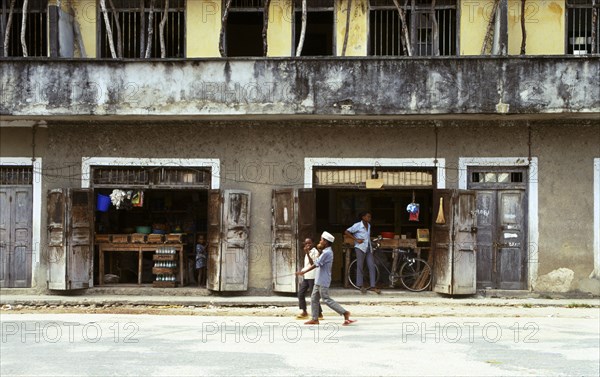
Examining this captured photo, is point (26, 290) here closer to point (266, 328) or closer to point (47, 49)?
point (47, 49)

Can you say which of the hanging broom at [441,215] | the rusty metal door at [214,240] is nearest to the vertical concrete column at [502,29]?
the hanging broom at [441,215]

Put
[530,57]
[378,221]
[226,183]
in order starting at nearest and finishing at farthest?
[530,57] < [226,183] < [378,221]

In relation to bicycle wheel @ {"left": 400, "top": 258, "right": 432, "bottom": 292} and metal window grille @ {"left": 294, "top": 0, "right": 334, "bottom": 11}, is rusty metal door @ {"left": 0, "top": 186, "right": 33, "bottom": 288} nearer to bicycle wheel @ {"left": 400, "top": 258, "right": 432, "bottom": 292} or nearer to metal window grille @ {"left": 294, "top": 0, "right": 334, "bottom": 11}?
metal window grille @ {"left": 294, "top": 0, "right": 334, "bottom": 11}

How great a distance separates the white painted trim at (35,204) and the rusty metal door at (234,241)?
407cm

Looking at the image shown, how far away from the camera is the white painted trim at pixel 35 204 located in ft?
59.9

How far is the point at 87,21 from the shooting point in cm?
1844

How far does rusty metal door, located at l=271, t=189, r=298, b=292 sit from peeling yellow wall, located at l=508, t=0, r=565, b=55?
5.73 metres

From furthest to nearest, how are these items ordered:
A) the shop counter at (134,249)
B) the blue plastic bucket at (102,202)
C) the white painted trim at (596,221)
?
the shop counter at (134,249) < the blue plastic bucket at (102,202) < the white painted trim at (596,221)

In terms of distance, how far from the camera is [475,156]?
58.6 ft

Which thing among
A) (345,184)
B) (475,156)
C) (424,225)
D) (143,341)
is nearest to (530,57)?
(475,156)

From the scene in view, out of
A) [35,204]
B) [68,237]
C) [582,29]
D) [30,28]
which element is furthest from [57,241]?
[582,29]

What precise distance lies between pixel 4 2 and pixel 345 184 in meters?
8.39

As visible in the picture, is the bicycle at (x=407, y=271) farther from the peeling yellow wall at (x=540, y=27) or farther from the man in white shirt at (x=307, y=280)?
the peeling yellow wall at (x=540, y=27)

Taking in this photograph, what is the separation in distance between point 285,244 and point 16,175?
6.12m
